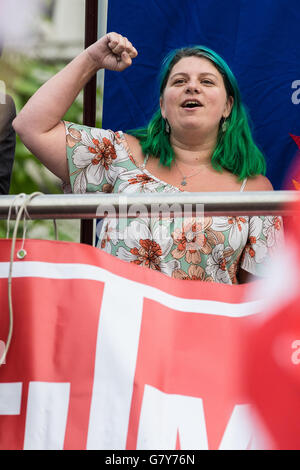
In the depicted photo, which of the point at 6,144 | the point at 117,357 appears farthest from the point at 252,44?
the point at 117,357

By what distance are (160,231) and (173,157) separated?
327 millimetres

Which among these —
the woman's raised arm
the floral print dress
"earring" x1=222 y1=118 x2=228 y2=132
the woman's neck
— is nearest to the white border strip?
the floral print dress

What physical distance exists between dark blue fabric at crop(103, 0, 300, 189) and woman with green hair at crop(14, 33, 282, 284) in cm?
22

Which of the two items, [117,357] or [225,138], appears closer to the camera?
[117,357]

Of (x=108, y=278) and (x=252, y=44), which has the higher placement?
(x=252, y=44)

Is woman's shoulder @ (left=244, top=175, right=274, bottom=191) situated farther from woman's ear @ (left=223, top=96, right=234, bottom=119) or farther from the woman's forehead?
the woman's forehead

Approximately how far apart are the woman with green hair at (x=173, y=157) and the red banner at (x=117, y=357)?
1.85 ft

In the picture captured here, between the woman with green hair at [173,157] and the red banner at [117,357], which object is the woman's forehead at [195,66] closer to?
the woman with green hair at [173,157]

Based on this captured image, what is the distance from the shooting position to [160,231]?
5.59ft

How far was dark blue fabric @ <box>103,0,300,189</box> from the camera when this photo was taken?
2195 mm

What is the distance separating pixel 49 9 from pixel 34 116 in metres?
0.73

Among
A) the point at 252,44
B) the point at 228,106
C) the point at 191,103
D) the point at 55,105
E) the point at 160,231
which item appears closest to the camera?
the point at 160,231

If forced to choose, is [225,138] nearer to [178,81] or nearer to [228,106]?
[228,106]
